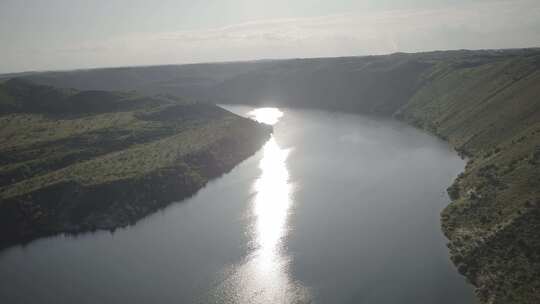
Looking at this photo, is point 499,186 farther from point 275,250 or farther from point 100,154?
point 100,154

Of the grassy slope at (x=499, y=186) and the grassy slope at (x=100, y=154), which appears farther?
the grassy slope at (x=100, y=154)

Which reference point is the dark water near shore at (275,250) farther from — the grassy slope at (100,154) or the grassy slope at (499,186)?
the grassy slope at (100,154)

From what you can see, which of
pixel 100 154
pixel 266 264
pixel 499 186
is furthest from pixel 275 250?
pixel 100 154

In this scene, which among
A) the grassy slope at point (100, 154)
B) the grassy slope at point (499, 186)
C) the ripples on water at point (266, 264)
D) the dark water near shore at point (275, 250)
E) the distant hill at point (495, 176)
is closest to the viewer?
the grassy slope at point (499, 186)

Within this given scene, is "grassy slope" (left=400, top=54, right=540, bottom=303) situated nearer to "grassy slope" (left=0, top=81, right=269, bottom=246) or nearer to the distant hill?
the distant hill

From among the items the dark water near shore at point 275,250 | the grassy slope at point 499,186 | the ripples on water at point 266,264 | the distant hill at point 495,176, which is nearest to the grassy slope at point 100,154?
the dark water near shore at point 275,250

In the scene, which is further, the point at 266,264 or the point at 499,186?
the point at 499,186

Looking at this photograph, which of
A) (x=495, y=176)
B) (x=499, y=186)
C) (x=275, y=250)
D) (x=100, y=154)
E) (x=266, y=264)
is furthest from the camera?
(x=100, y=154)
